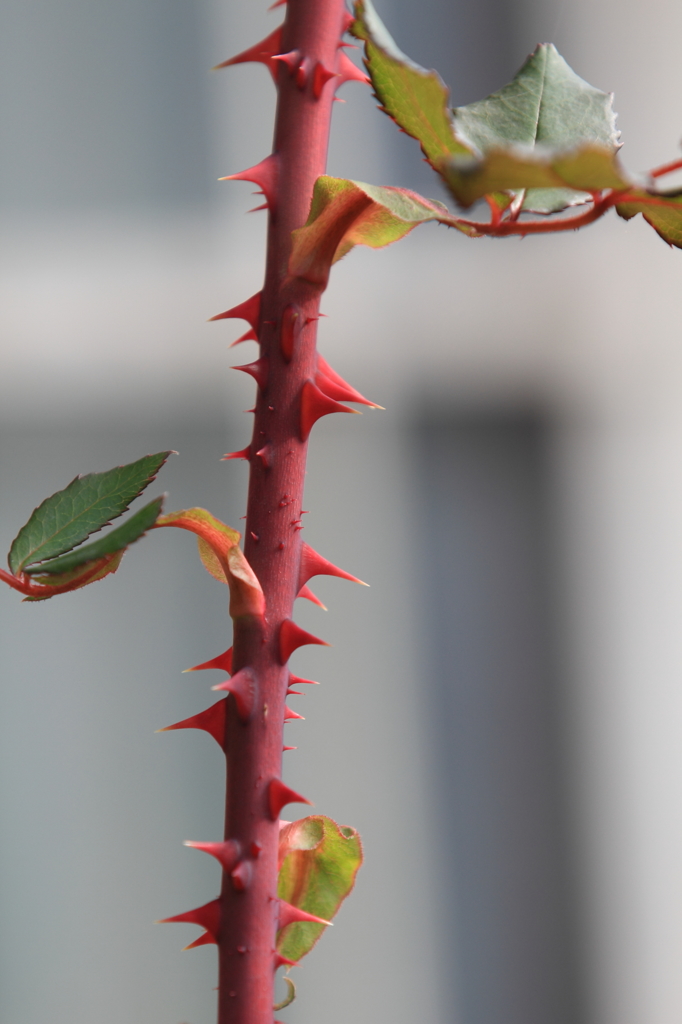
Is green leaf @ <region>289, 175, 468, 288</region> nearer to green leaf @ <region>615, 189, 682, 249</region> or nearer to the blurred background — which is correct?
green leaf @ <region>615, 189, 682, 249</region>

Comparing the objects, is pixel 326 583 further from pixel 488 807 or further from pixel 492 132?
pixel 492 132

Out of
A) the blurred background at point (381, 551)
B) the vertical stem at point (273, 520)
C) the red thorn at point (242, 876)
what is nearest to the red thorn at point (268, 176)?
the vertical stem at point (273, 520)

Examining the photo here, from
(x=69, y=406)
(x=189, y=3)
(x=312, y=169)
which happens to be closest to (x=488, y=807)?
(x=69, y=406)

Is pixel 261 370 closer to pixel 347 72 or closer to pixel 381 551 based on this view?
pixel 347 72

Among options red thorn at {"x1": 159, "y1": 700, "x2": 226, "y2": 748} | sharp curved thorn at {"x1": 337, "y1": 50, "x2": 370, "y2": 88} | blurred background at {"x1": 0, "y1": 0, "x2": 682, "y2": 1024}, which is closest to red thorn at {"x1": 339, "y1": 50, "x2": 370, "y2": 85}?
sharp curved thorn at {"x1": 337, "y1": 50, "x2": 370, "y2": 88}

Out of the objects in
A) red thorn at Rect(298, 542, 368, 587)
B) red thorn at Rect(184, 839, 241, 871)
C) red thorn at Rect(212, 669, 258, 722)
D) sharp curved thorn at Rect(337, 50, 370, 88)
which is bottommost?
red thorn at Rect(184, 839, 241, 871)
